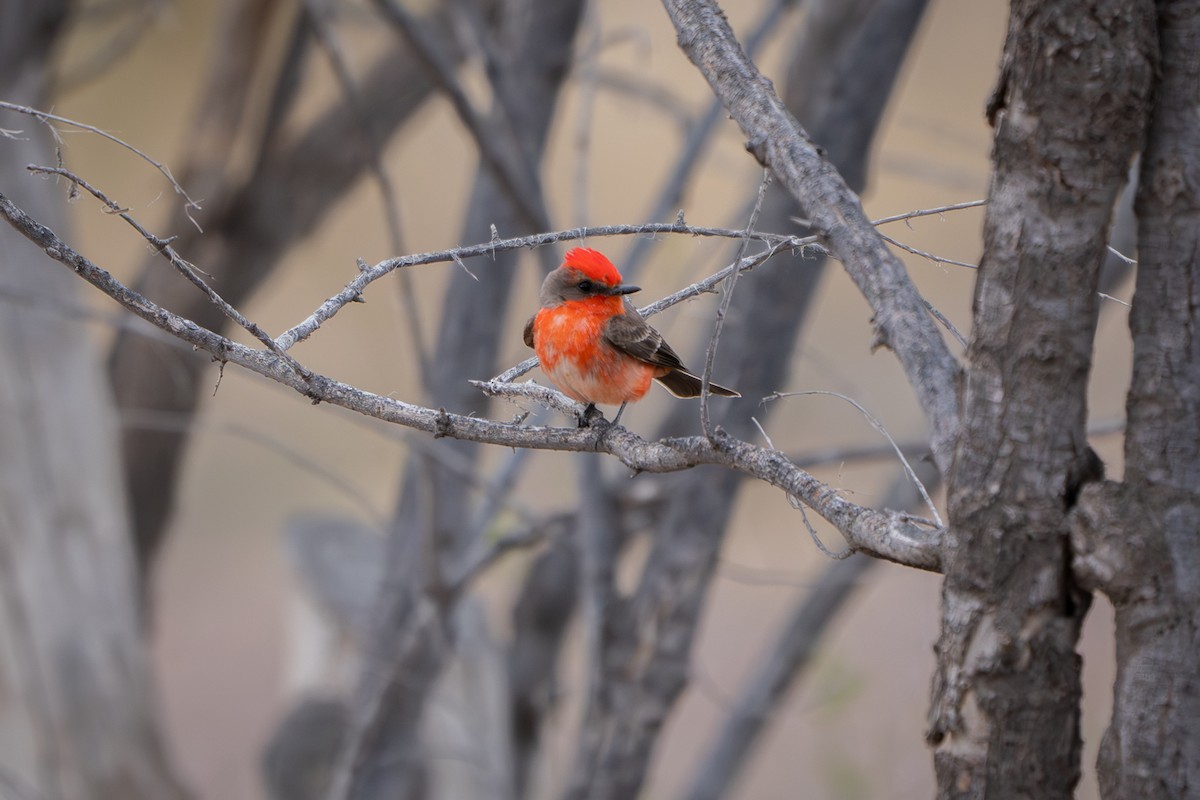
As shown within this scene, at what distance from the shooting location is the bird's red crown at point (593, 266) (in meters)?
2.99

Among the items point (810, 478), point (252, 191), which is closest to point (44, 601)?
point (252, 191)

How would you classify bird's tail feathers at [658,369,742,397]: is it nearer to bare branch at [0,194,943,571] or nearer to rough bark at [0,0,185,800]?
bare branch at [0,194,943,571]

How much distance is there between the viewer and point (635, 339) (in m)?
2.82

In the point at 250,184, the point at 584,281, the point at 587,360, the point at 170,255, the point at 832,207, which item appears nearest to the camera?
the point at 170,255

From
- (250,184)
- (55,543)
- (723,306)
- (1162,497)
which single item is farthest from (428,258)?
(250,184)

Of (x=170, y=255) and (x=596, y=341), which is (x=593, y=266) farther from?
(x=170, y=255)

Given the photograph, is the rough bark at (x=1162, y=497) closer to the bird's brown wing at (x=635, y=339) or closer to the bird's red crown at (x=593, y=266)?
the bird's brown wing at (x=635, y=339)

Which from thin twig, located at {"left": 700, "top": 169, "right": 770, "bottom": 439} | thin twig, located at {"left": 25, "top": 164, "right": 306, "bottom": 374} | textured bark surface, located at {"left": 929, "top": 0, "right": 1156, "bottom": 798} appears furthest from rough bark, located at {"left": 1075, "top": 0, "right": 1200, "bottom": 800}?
thin twig, located at {"left": 25, "top": 164, "right": 306, "bottom": 374}

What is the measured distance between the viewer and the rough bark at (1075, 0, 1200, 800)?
57.7 inches

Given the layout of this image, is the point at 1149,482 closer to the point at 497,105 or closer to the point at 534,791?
the point at 497,105

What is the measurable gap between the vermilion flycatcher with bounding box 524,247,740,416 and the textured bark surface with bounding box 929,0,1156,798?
117 centimetres

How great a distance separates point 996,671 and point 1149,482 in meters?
0.32

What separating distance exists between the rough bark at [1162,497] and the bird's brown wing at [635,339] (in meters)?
1.41

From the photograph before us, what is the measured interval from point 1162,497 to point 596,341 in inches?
61.2
